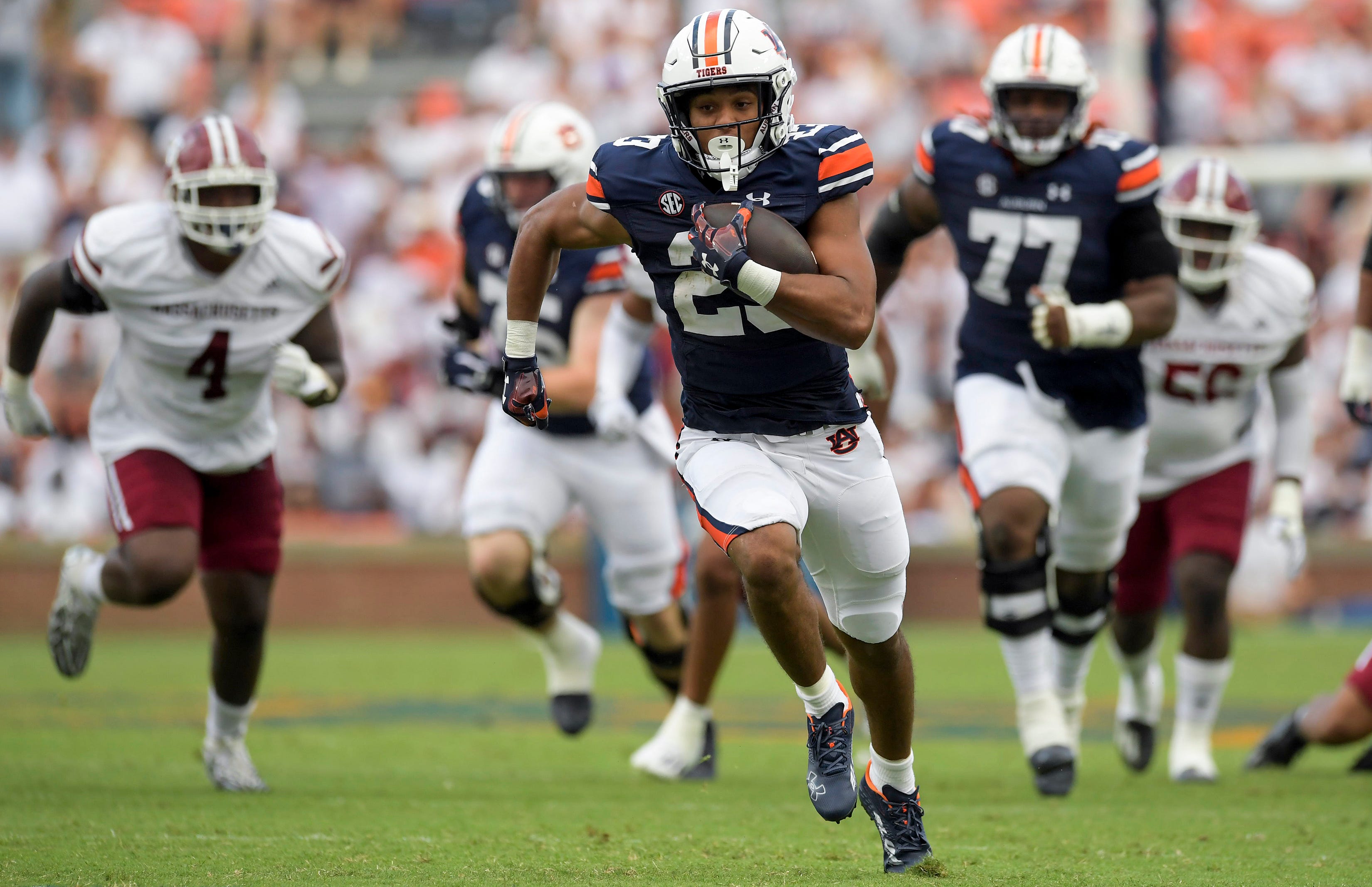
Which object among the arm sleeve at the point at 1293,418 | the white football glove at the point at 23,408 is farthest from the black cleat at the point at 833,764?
the arm sleeve at the point at 1293,418

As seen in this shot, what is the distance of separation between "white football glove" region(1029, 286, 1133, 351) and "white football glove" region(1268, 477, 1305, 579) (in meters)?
1.38

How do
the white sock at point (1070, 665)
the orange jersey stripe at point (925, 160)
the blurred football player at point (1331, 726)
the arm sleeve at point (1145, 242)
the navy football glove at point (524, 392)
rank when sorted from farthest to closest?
the white sock at point (1070, 665) → the blurred football player at point (1331, 726) → the orange jersey stripe at point (925, 160) → the arm sleeve at point (1145, 242) → the navy football glove at point (524, 392)

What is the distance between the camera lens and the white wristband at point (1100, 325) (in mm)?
5461

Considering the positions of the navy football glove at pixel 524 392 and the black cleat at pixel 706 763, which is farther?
the black cleat at pixel 706 763

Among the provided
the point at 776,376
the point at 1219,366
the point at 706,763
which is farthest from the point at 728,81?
the point at 1219,366

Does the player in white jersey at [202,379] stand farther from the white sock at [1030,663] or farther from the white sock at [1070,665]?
the white sock at [1070,665]

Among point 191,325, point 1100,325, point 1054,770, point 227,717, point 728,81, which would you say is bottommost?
point 1054,770

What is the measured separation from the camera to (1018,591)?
5641 millimetres

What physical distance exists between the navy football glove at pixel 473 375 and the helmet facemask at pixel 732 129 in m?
2.17

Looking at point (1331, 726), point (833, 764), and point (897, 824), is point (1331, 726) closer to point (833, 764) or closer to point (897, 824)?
point (897, 824)

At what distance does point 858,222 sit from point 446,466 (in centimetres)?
875

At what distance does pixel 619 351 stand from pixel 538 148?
2.69 feet

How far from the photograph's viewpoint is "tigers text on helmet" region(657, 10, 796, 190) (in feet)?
13.3

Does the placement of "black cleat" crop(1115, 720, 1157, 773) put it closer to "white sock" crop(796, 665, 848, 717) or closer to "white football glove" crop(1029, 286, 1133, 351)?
"white football glove" crop(1029, 286, 1133, 351)
